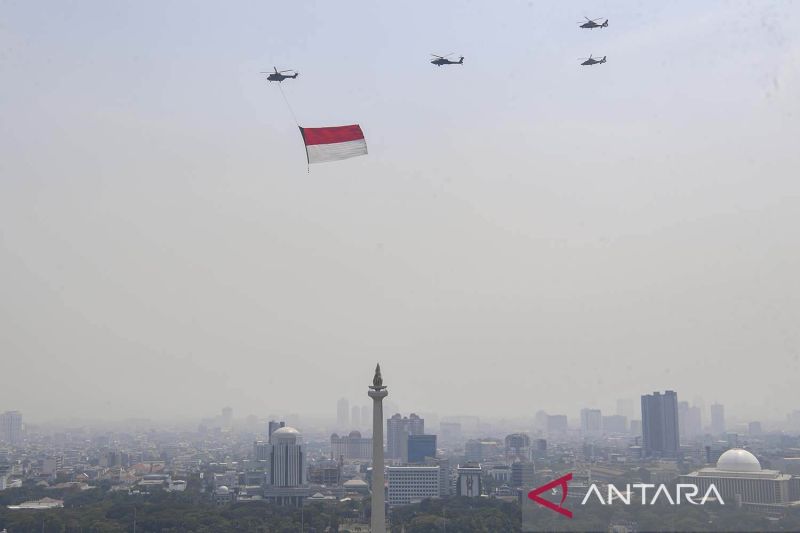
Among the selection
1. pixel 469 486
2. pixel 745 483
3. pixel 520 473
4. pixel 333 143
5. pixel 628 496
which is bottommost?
pixel 469 486

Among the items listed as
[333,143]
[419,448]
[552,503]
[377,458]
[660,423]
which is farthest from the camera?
[419,448]

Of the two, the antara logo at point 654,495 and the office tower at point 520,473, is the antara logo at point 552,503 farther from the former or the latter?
the office tower at point 520,473

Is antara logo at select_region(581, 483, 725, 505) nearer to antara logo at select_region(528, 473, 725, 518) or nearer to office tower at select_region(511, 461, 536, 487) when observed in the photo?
antara logo at select_region(528, 473, 725, 518)

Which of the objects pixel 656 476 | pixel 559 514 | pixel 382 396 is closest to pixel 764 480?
pixel 656 476

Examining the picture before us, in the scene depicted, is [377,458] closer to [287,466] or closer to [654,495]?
[654,495]

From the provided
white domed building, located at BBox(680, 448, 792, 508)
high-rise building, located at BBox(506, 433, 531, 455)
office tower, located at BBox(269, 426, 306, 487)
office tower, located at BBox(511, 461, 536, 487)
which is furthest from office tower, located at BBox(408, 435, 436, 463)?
white domed building, located at BBox(680, 448, 792, 508)

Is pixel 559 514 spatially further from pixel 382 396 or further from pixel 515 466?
pixel 515 466

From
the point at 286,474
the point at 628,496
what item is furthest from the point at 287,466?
the point at 628,496
